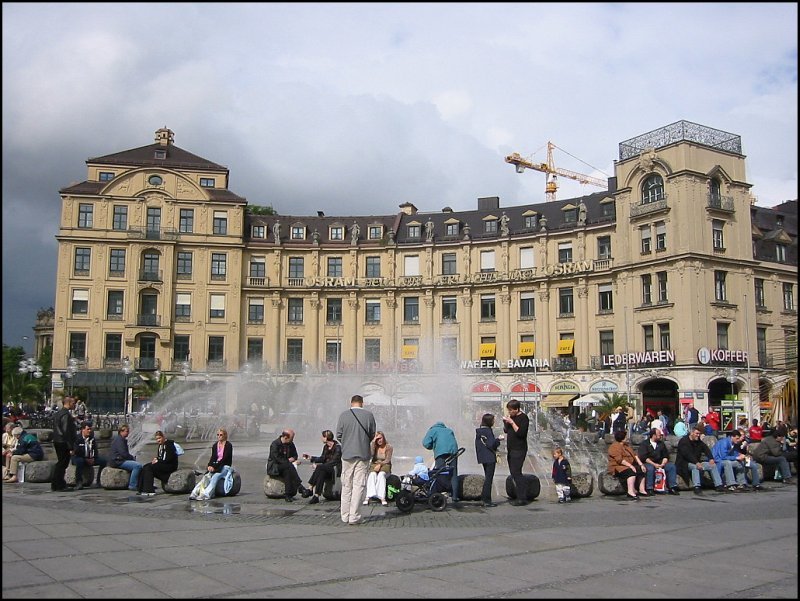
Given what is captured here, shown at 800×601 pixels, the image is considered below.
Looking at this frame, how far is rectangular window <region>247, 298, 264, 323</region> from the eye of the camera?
227ft

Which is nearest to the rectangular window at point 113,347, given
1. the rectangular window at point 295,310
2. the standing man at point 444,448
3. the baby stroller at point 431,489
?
the rectangular window at point 295,310

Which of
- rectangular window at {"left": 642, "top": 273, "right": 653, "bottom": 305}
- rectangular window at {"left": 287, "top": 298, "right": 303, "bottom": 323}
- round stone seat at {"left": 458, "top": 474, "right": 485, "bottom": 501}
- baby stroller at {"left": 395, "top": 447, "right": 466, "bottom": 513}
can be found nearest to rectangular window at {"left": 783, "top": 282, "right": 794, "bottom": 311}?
rectangular window at {"left": 642, "top": 273, "right": 653, "bottom": 305}

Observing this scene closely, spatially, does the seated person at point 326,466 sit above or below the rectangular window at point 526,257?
below

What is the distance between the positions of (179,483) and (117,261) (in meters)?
54.4

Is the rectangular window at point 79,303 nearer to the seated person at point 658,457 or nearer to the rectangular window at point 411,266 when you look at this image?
the rectangular window at point 411,266

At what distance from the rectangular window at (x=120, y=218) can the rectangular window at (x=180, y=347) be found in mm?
10396

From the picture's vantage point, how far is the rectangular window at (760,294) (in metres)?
56.8

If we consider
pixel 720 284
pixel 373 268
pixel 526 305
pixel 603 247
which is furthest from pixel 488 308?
Result: pixel 720 284

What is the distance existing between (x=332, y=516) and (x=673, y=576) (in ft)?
21.4

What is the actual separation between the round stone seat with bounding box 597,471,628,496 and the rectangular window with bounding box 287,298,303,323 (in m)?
54.0

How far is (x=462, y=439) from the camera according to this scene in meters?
33.7

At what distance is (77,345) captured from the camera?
65250 millimetres

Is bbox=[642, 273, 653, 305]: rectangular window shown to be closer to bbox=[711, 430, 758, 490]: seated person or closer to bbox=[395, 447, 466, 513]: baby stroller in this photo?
bbox=[711, 430, 758, 490]: seated person

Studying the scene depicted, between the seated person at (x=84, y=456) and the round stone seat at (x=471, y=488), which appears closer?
the round stone seat at (x=471, y=488)
